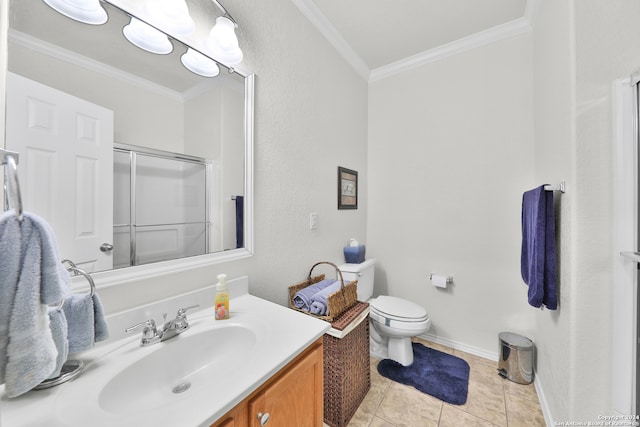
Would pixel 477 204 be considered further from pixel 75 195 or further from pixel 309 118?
pixel 75 195

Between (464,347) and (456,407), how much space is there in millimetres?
680

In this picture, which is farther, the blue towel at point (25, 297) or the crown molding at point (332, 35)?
the crown molding at point (332, 35)

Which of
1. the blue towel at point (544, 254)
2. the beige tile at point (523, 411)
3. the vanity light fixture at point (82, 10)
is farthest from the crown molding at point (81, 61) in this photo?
the beige tile at point (523, 411)

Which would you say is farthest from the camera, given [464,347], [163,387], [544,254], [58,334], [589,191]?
[464,347]

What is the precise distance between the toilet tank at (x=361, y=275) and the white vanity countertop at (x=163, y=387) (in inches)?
37.3

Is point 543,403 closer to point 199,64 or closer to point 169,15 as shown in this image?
point 199,64

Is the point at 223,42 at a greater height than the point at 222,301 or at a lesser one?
greater

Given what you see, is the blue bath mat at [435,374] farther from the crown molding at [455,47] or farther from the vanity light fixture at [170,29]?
the crown molding at [455,47]

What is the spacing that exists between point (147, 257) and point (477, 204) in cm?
218

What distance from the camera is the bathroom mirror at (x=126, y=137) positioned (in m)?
0.71

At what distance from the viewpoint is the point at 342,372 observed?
1.29 meters

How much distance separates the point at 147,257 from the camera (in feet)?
3.08

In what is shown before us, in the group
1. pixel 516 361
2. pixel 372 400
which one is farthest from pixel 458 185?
pixel 372 400

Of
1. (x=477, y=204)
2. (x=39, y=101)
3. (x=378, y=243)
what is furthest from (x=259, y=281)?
(x=477, y=204)
